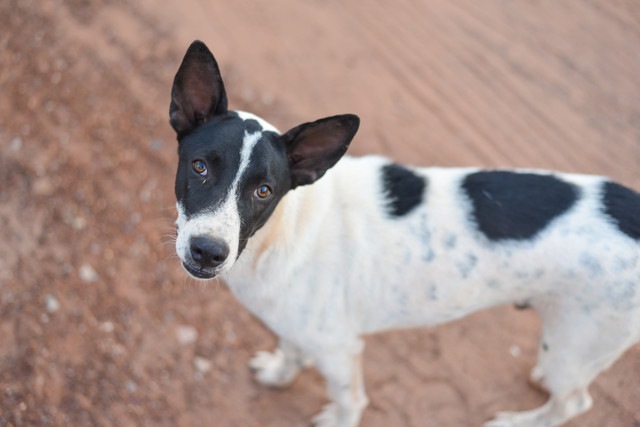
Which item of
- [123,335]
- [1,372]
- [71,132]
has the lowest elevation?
[1,372]

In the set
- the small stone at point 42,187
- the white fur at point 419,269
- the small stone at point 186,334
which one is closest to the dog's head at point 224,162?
the white fur at point 419,269

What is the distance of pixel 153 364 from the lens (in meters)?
4.60

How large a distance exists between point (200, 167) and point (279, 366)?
2.20m

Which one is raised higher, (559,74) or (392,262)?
(559,74)

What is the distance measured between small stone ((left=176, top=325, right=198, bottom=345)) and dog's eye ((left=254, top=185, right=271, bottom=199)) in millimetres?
2144

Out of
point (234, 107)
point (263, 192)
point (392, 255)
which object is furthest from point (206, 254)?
point (234, 107)

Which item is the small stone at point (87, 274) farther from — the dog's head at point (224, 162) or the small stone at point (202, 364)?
the dog's head at point (224, 162)

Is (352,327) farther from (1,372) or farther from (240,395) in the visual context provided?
(1,372)

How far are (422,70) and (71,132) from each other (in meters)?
3.57

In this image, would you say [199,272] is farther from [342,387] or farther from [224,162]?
[342,387]

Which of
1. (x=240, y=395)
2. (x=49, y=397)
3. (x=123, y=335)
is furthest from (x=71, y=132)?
(x=240, y=395)

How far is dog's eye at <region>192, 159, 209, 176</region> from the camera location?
297cm

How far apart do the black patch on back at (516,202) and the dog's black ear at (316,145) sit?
34.8 inches

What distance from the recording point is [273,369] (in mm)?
4648
